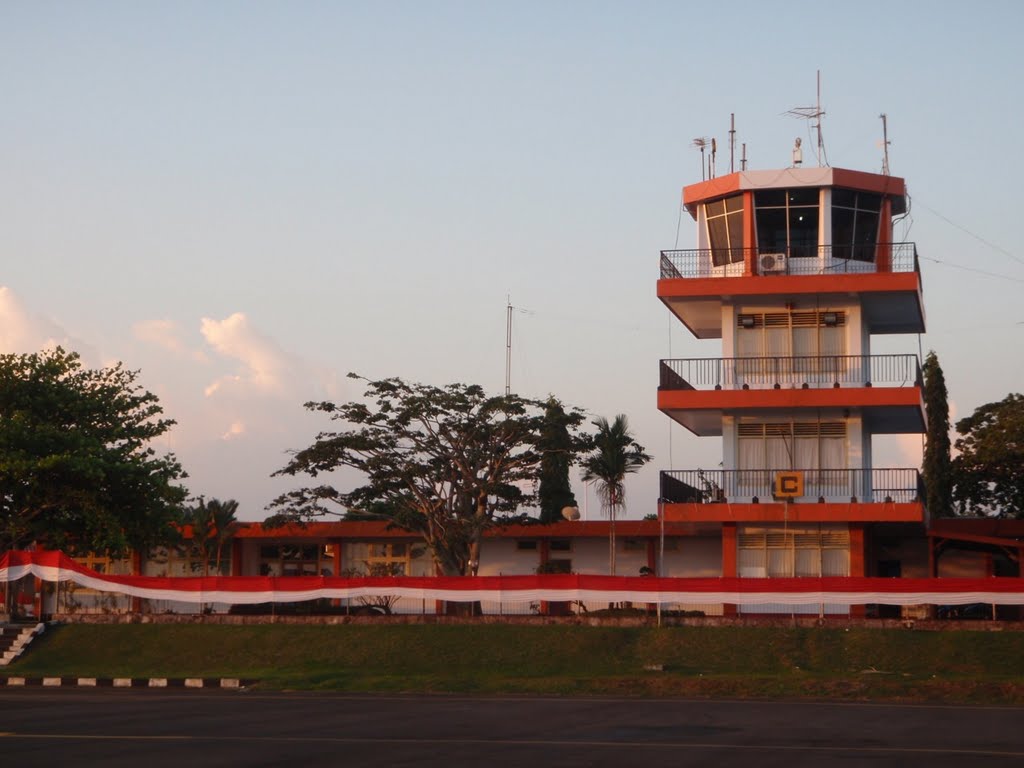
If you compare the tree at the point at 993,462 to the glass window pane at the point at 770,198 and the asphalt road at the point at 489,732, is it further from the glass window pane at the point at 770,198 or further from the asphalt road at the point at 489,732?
the asphalt road at the point at 489,732

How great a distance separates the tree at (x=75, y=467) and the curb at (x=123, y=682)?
30.6ft

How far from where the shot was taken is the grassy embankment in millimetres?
29438

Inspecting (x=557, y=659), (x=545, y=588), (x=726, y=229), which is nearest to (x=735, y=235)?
(x=726, y=229)

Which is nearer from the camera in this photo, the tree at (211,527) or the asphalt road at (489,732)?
the asphalt road at (489,732)

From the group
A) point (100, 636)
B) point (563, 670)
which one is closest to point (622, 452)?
point (563, 670)

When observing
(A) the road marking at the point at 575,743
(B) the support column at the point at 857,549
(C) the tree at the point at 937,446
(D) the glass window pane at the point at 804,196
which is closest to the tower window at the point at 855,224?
(D) the glass window pane at the point at 804,196

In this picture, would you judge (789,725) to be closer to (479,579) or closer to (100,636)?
(479,579)

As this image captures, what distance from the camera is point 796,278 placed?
4216 cm

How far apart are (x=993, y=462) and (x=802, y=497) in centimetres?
1766

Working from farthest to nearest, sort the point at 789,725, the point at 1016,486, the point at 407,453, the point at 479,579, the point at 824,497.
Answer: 1. the point at 1016,486
2. the point at 407,453
3. the point at 824,497
4. the point at 479,579
5. the point at 789,725

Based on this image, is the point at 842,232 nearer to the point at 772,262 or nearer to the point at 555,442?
the point at 772,262

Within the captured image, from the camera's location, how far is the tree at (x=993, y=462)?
2185 inches

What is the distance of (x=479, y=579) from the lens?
37.2 m

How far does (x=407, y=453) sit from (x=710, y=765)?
29.9 m
